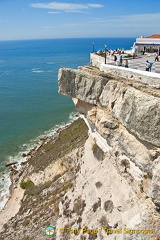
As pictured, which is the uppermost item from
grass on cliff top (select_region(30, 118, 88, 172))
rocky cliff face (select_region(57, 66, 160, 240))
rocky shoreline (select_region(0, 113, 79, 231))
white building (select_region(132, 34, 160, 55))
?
white building (select_region(132, 34, 160, 55))

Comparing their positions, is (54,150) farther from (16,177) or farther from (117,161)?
(117,161)

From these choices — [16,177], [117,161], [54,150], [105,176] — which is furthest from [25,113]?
[117,161]

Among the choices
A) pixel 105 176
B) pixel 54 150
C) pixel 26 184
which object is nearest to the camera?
pixel 105 176

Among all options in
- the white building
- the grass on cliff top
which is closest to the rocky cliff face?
the grass on cliff top

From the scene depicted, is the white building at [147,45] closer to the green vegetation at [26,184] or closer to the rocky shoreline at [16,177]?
the rocky shoreline at [16,177]

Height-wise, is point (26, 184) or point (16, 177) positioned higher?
point (26, 184)

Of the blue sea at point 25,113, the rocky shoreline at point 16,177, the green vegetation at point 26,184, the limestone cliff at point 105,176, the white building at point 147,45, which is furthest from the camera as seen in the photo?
the blue sea at point 25,113

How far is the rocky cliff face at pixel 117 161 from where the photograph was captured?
9721 mm

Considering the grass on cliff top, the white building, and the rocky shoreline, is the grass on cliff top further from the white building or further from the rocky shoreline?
the white building

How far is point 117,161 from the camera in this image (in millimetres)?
13680

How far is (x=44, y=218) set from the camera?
16.2 metres

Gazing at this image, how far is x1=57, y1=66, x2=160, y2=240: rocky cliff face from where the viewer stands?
9721 mm

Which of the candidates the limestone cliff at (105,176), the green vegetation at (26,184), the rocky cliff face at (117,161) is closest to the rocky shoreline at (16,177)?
the green vegetation at (26,184)

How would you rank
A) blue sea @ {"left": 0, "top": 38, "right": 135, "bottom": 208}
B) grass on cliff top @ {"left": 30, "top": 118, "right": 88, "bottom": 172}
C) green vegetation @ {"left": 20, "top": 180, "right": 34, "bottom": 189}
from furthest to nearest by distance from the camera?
1. blue sea @ {"left": 0, "top": 38, "right": 135, "bottom": 208}
2. grass on cliff top @ {"left": 30, "top": 118, "right": 88, "bottom": 172}
3. green vegetation @ {"left": 20, "top": 180, "right": 34, "bottom": 189}
